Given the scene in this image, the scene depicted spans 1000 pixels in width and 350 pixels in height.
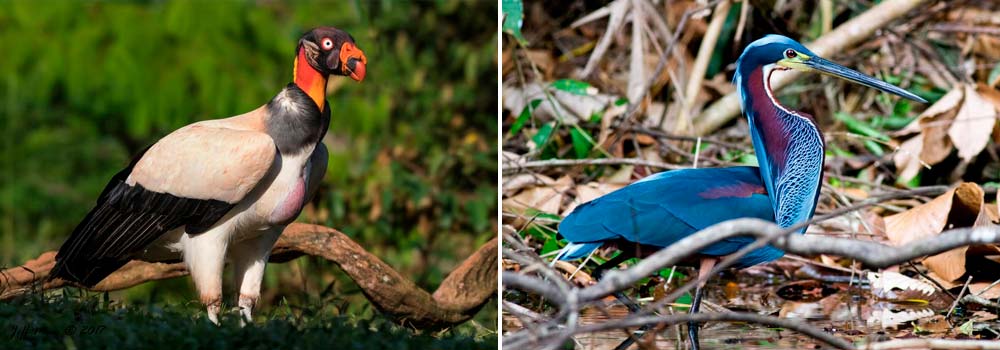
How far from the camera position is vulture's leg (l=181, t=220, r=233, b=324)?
270cm

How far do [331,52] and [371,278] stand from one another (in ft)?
2.20

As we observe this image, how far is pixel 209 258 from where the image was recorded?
8.86ft

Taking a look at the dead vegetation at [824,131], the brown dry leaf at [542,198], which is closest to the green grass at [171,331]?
the dead vegetation at [824,131]

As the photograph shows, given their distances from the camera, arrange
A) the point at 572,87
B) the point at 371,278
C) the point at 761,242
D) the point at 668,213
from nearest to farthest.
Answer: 1. the point at 761,242
2. the point at 668,213
3. the point at 371,278
4. the point at 572,87

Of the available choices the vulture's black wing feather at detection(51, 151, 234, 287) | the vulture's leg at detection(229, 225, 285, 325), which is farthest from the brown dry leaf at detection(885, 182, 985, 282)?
the vulture's black wing feather at detection(51, 151, 234, 287)

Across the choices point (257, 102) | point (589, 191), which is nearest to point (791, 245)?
point (589, 191)

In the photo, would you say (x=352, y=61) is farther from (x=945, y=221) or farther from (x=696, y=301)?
(x=945, y=221)

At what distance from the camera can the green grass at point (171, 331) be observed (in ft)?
8.09

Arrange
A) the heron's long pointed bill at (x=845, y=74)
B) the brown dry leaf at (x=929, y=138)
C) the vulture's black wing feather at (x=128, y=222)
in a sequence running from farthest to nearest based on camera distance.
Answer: the brown dry leaf at (x=929, y=138) → the vulture's black wing feather at (x=128, y=222) → the heron's long pointed bill at (x=845, y=74)

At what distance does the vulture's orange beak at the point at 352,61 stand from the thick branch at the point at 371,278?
61 cm

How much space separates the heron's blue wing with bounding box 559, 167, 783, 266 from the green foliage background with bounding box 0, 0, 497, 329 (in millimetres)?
2617

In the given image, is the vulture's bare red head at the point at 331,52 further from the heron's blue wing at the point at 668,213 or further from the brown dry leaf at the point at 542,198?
the brown dry leaf at the point at 542,198

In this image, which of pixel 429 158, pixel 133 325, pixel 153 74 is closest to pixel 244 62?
pixel 153 74

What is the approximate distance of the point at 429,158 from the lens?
17.6 ft
